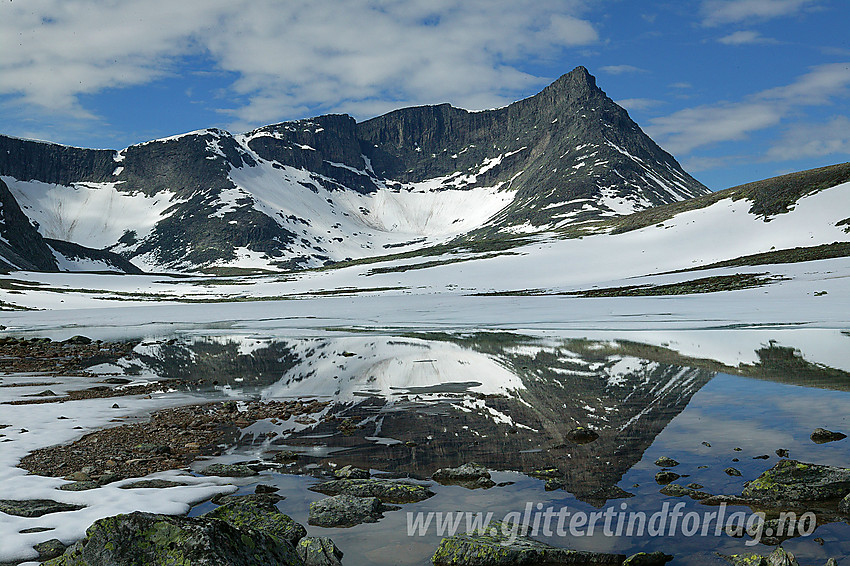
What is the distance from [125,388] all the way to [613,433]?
17463 millimetres

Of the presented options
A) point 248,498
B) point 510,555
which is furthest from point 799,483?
point 248,498

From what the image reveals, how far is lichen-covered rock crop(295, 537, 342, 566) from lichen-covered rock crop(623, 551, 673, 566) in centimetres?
346

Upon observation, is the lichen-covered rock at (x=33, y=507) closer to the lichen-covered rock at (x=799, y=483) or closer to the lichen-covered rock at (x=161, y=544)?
the lichen-covered rock at (x=161, y=544)

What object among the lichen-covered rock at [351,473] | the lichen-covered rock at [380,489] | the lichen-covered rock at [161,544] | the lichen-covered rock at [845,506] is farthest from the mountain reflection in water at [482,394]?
the lichen-covered rock at [161,544]

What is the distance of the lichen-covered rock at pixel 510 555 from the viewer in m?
7.12

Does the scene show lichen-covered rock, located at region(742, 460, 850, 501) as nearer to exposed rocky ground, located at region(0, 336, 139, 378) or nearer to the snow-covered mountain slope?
exposed rocky ground, located at region(0, 336, 139, 378)

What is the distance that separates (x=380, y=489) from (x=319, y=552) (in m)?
2.76

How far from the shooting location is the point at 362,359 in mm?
27109

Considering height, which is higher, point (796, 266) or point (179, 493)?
point (796, 266)

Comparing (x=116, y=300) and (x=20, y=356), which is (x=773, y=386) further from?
(x=116, y=300)

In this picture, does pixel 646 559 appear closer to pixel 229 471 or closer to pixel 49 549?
pixel 49 549

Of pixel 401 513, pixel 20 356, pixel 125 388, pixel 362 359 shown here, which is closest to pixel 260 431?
pixel 401 513

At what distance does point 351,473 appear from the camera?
35.5ft

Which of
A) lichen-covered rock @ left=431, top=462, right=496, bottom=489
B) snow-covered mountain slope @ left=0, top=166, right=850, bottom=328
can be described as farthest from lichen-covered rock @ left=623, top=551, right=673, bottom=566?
snow-covered mountain slope @ left=0, top=166, right=850, bottom=328
